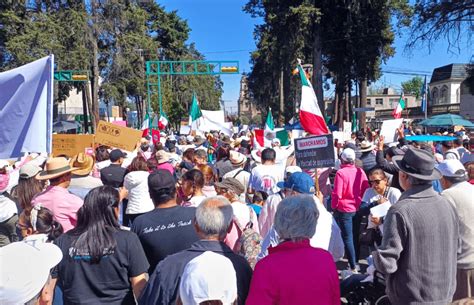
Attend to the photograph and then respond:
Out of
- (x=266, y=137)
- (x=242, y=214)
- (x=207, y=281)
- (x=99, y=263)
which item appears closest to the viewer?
(x=207, y=281)

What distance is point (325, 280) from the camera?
245 centimetres

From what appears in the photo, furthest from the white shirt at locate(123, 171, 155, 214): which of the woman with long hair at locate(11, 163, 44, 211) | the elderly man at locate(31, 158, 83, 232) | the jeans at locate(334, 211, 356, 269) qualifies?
the jeans at locate(334, 211, 356, 269)

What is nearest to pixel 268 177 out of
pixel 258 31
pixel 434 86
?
pixel 258 31

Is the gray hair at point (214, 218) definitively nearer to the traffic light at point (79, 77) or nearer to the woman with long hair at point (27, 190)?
the woman with long hair at point (27, 190)

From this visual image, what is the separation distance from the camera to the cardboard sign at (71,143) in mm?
9445

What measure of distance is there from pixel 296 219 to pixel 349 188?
12.9 feet

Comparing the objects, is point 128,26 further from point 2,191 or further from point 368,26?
point 2,191

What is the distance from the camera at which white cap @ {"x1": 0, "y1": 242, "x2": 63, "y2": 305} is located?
5.89 feet

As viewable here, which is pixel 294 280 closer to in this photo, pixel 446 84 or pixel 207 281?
pixel 207 281

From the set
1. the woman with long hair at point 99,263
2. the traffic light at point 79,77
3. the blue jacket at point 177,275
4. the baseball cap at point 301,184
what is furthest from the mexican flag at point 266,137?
the traffic light at point 79,77

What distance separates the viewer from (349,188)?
20.8 ft

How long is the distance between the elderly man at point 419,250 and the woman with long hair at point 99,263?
5.32ft

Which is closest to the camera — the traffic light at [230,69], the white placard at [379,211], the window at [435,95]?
the white placard at [379,211]

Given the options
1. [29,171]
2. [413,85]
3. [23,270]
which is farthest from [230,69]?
[413,85]
